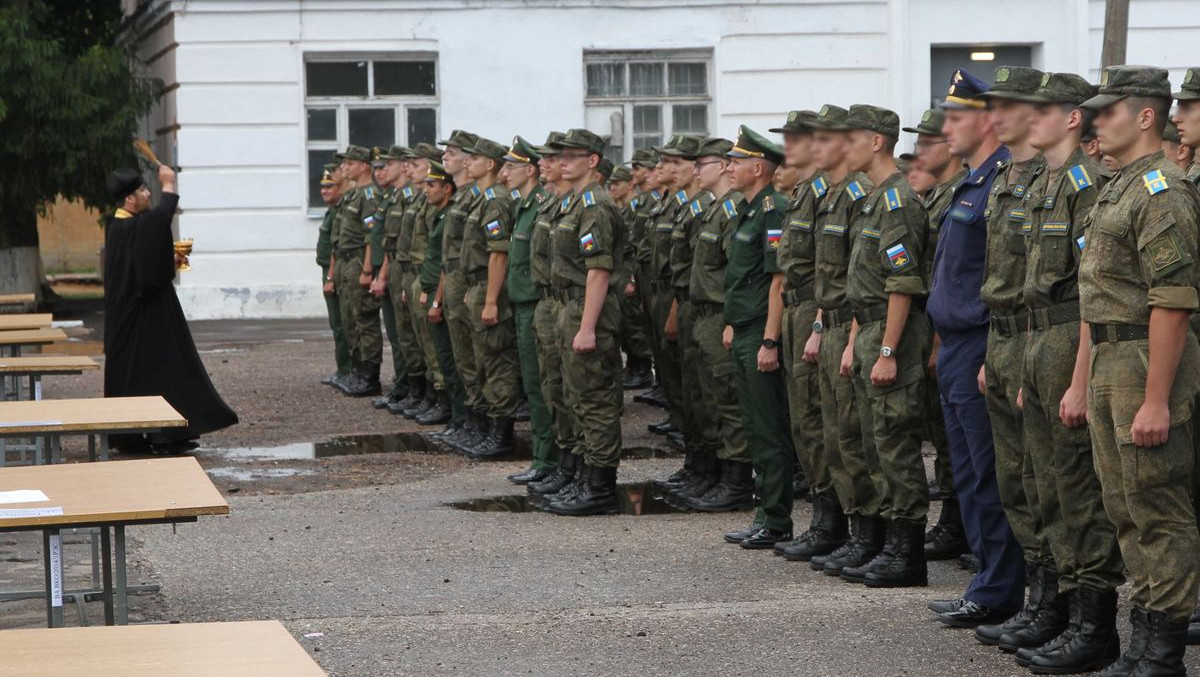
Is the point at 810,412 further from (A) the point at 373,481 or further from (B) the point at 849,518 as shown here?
(A) the point at 373,481

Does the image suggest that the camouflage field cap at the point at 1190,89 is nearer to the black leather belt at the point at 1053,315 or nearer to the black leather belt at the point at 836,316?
the black leather belt at the point at 1053,315

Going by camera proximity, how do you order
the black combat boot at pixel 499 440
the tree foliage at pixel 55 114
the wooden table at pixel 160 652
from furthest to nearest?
the tree foliage at pixel 55 114 < the black combat boot at pixel 499 440 < the wooden table at pixel 160 652

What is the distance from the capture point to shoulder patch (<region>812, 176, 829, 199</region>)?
323 inches

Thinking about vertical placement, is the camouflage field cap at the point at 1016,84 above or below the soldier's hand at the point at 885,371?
above

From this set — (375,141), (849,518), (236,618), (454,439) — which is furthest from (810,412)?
(375,141)

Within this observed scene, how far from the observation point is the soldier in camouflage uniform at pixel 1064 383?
6098mm

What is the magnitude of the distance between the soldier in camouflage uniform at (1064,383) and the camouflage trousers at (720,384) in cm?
368

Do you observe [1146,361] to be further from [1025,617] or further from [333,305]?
[333,305]

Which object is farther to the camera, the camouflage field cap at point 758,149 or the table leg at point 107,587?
the camouflage field cap at point 758,149

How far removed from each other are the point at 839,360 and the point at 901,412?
0.46 meters

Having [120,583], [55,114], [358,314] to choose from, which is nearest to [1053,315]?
[120,583]

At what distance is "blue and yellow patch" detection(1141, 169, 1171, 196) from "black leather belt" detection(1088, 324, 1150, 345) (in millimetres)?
430

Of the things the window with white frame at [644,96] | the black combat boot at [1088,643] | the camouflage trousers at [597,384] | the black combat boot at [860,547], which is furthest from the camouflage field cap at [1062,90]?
the window with white frame at [644,96]

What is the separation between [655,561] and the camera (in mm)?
8359
